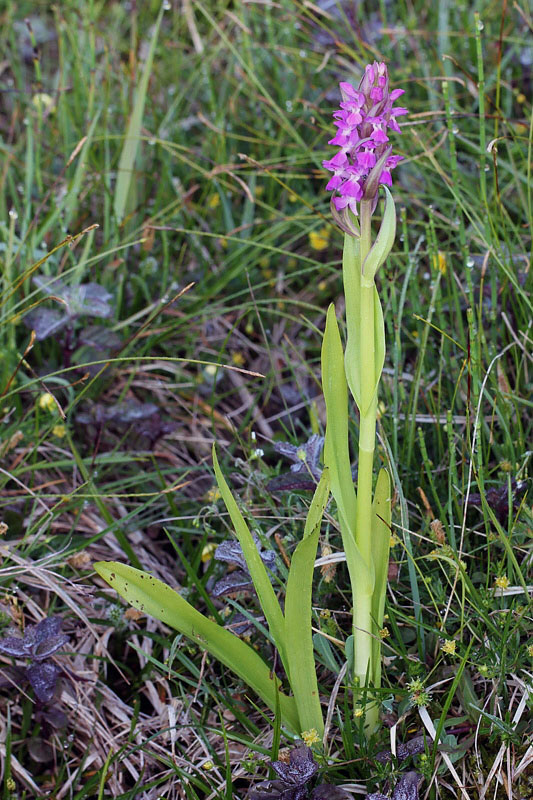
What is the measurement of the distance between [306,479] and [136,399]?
66 centimetres

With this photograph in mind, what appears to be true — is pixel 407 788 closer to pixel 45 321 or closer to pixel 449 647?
pixel 449 647

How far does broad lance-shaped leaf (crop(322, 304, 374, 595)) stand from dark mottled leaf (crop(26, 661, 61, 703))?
577 millimetres

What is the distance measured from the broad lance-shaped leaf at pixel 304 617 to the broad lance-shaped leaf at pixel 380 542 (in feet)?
0.39

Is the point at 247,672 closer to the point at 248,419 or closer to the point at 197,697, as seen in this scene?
the point at 197,697

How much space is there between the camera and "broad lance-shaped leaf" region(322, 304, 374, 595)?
3.66 feet

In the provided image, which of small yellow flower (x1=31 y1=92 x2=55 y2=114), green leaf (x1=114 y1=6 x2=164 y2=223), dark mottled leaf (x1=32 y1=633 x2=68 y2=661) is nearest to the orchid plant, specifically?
dark mottled leaf (x1=32 y1=633 x2=68 y2=661)

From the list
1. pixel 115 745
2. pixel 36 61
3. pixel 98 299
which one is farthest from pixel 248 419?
pixel 36 61

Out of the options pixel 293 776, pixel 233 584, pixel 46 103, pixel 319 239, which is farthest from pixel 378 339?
pixel 46 103

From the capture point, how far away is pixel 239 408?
204 cm

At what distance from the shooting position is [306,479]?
1.47 meters

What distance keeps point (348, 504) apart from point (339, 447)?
90 mm

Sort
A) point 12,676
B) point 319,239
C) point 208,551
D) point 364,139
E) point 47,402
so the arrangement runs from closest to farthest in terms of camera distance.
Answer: point 364,139
point 12,676
point 208,551
point 47,402
point 319,239

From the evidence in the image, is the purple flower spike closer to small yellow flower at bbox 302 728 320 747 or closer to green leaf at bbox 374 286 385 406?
green leaf at bbox 374 286 385 406

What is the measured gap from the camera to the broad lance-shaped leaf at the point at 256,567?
3.67 feet
